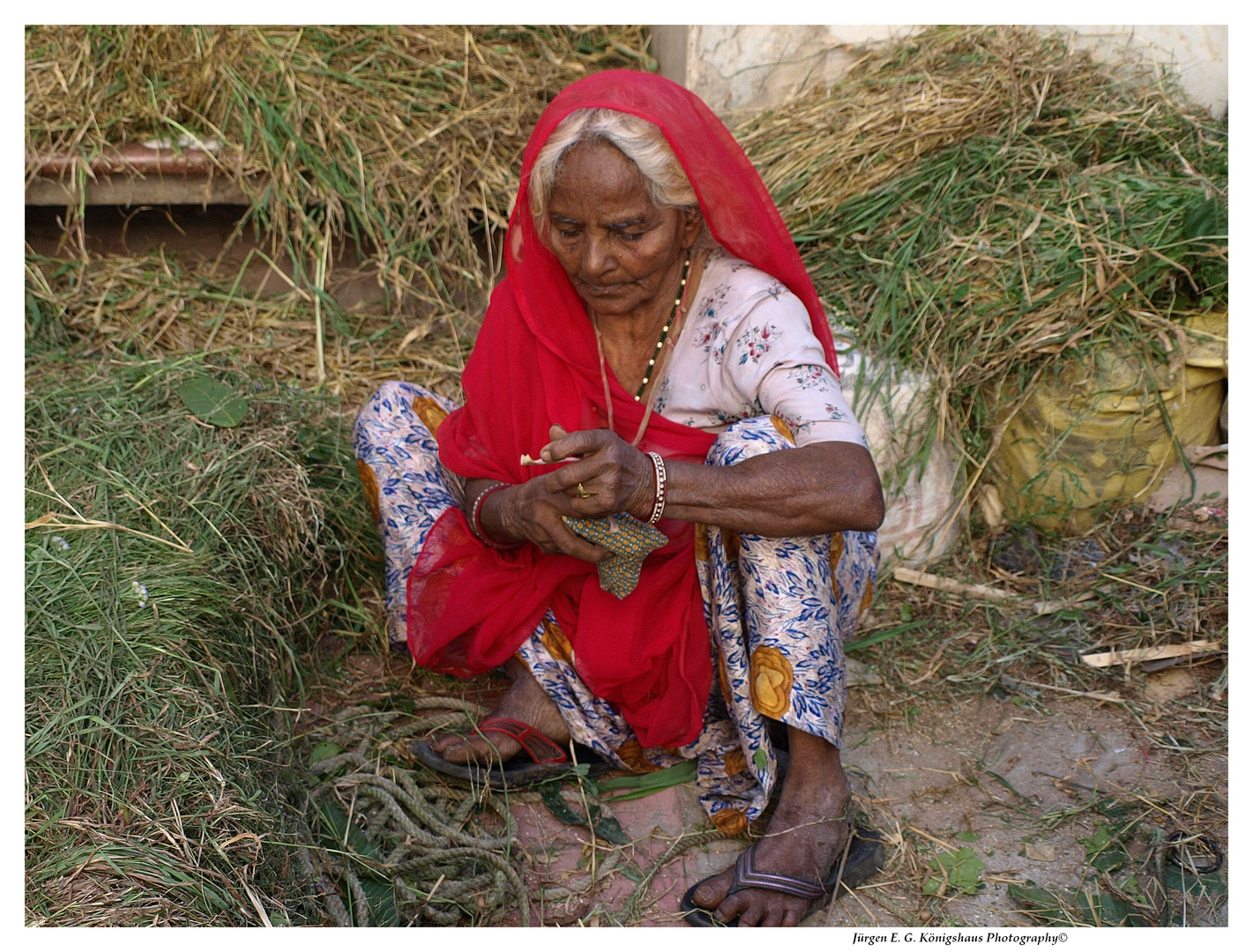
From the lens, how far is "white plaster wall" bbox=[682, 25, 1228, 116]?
296cm

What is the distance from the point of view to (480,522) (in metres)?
2.07

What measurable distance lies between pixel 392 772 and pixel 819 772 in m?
0.82

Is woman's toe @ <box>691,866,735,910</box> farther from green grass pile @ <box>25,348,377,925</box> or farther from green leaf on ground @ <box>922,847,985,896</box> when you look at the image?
green grass pile @ <box>25,348,377,925</box>

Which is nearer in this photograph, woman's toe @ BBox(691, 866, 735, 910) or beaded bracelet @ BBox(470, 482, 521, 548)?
woman's toe @ BBox(691, 866, 735, 910)

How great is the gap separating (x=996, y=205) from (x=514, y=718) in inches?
75.1

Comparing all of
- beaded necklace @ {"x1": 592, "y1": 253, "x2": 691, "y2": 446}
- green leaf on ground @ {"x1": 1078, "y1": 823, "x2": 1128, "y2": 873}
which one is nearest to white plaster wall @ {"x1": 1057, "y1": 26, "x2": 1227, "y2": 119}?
beaded necklace @ {"x1": 592, "y1": 253, "x2": 691, "y2": 446}

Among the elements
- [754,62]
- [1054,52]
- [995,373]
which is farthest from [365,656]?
[1054,52]

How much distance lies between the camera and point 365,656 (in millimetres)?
2422

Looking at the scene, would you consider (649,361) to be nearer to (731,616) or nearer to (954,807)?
(731,616)

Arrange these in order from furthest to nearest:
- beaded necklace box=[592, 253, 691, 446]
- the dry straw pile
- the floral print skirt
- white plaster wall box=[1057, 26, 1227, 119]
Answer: the dry straw pile, white plaster wall box=[1057, 26, 1227, 119], beaded necklace box=[592, 253, 691, 446], the floral print skirt

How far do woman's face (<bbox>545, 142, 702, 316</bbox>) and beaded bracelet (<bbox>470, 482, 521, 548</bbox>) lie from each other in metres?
0.41

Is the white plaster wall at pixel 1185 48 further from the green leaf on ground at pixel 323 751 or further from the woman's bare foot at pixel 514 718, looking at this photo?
the green leaf on ground at pixel 323 751

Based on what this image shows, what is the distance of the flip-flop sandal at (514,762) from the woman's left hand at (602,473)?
555mm

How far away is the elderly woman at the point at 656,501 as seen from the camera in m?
1.73
